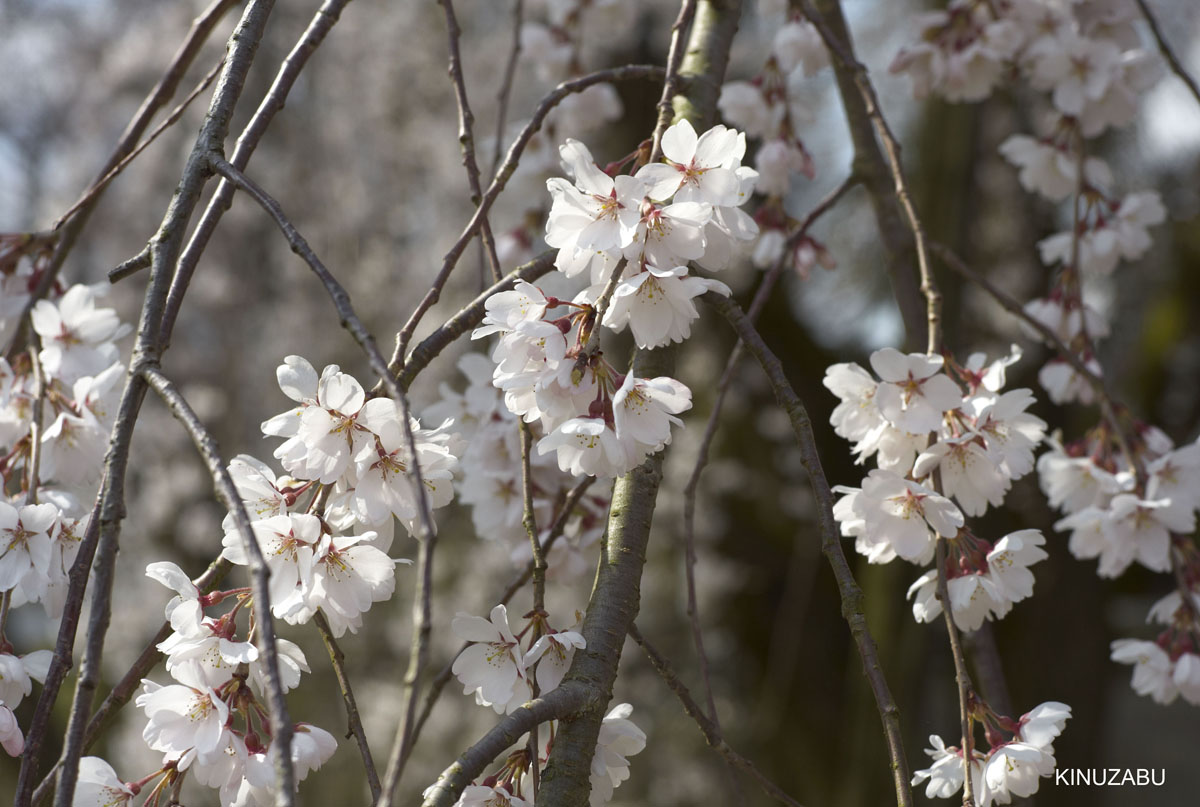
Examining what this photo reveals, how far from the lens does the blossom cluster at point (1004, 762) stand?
0.85 m

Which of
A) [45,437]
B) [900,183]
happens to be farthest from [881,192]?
[45,437]

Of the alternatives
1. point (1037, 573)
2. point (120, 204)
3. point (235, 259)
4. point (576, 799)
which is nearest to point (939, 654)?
point (1037, 573)

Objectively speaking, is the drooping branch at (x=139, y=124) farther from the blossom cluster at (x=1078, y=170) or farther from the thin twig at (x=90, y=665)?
the blossom cluster at (x=1078, y=170)

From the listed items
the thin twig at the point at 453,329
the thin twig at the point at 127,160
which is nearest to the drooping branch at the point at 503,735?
the thin twig at the point at 453,329

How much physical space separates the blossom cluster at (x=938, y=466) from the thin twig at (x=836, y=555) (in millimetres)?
97

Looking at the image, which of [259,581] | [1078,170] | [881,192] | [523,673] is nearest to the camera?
[259,581]

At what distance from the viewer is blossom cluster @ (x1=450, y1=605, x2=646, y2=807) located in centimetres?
80

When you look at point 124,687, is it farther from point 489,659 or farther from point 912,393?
point 912,393

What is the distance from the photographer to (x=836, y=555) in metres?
0.77

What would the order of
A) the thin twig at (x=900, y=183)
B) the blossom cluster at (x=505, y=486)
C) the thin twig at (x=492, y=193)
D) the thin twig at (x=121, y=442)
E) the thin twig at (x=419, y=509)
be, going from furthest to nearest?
the blossom cluster at (x=505, y=486) → the thin twig at (x=900, y=183) → the thin twig at (x=492, y=193) → the thin twig at (x=121, y=442) → the thin twig at (x=419, y=509)

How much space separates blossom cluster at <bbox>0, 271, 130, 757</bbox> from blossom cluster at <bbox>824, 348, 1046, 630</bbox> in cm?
69

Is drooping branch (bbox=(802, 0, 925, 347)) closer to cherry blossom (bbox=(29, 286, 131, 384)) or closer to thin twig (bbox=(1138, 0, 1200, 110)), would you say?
thin twig (bbox=(1138, 0, 1200, 110))

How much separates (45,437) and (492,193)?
1.75 ft

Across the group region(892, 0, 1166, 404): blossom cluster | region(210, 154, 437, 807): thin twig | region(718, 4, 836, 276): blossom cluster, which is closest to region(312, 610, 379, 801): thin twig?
region(210, 154, 437, 807): thin twig
